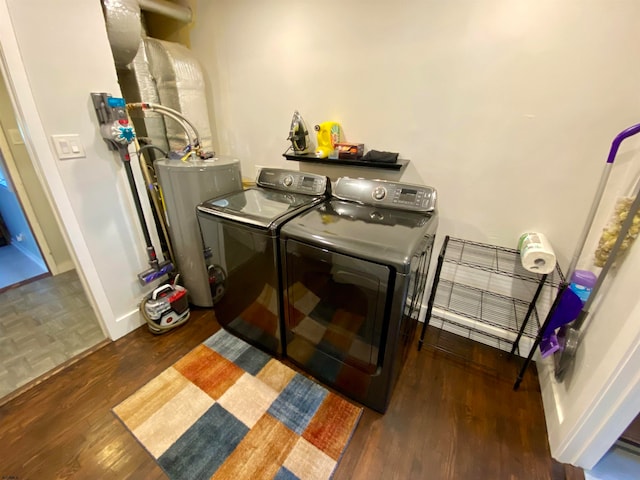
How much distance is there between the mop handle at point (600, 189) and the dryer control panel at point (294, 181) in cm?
131

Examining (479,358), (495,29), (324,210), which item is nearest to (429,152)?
(495,29)

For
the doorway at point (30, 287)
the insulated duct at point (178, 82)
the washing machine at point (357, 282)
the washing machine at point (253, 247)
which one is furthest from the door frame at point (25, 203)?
the washing machine at point (357, 282)

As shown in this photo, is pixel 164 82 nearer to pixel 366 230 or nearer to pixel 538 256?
pixel 366 230

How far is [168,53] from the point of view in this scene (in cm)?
201

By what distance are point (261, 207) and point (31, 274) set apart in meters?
2.55

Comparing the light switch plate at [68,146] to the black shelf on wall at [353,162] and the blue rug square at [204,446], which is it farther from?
the blue rug square at [204,446]

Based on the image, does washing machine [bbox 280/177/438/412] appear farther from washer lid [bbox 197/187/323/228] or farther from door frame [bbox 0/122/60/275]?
door frame [bbox 0/122/60/275]

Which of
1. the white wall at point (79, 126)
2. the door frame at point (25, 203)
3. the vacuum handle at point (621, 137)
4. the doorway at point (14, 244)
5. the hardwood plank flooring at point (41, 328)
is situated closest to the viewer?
the vacuum handle at point (621, 137)

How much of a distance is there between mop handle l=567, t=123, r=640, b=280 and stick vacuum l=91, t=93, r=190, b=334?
90.7 inches

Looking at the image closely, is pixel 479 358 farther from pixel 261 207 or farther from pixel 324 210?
pixel 261 207

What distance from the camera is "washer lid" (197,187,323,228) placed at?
1.40m

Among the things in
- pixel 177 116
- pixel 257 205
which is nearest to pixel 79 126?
pixel 177 116

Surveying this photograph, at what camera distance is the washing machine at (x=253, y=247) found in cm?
140

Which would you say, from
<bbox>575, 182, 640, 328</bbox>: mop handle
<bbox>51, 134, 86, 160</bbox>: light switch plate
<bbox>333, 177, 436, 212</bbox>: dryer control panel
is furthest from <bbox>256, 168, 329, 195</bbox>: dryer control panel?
<bbox>575, 182, 640, 328</bbox>: mop handle
